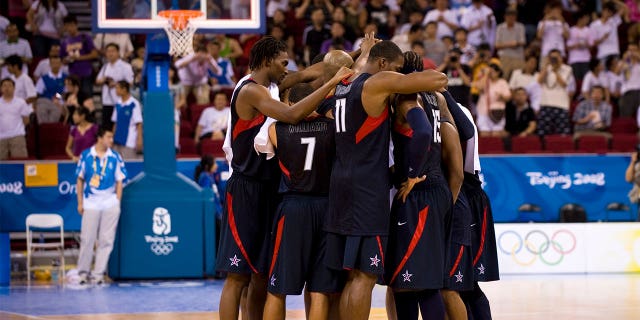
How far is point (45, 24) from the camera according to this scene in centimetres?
1967

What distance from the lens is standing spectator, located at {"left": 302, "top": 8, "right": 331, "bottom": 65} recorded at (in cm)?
1947

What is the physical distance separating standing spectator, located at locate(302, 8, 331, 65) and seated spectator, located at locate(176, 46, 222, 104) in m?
1.99

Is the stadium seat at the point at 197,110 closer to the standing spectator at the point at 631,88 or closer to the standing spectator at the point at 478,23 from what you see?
the standing spectator at the point at 478,23

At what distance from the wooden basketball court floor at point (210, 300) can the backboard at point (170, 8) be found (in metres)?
3.52

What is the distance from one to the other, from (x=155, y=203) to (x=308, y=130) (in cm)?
726

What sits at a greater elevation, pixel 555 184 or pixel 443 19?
pixel 443 19

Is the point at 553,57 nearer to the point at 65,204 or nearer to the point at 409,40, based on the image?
the point at 409,40

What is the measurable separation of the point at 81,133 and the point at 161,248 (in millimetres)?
2853

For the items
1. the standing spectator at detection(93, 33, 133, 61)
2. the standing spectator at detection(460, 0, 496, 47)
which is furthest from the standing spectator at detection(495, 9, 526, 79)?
the standing spectator at detection(93, 33, 133, 61)

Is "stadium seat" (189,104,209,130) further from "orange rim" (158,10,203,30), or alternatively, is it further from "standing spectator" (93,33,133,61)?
"orange rim" (158,10,203,30)

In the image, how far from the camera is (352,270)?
23.7 ft

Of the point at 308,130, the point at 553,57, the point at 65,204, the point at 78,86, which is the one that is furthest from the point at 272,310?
the point at 553,57

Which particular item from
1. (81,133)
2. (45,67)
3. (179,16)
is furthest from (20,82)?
(179,16)

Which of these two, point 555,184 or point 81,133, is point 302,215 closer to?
point 81,133
